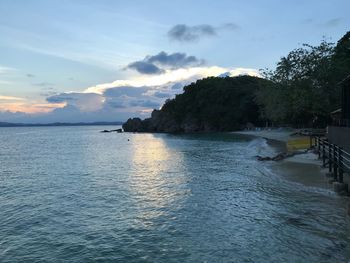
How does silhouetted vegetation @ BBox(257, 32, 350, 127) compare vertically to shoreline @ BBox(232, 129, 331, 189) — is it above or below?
A: above

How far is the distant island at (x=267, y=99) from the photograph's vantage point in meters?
40.8

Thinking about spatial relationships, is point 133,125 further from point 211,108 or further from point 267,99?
point 267,99

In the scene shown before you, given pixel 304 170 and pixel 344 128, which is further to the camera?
pixel 304 170

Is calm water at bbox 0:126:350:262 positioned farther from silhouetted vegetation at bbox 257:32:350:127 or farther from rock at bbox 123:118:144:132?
rock at bbox 123:118:144:132

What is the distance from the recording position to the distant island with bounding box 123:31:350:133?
134ft

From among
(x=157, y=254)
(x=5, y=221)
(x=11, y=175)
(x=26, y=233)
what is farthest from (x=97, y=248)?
(x=11, y=175)

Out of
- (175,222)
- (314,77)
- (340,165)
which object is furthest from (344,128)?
(314,77)

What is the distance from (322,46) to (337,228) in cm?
3680

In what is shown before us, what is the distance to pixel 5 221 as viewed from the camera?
14.7 meters

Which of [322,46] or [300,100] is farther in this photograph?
[322,46]

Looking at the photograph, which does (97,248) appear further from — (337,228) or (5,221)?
(337,228)

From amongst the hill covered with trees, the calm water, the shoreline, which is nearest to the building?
the shoreline

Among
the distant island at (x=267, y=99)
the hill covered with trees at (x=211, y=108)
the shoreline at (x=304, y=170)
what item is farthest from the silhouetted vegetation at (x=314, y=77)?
the hill covered with trees at (x=211, y=108)

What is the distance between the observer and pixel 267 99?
202 feet
